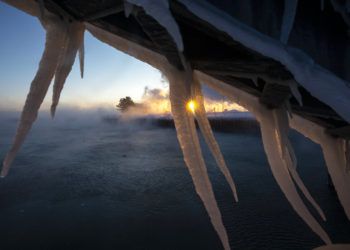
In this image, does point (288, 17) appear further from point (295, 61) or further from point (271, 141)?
point (271, 141)

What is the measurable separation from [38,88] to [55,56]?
289 mm

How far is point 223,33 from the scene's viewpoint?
1.83 meters

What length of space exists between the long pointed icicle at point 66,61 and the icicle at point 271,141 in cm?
137

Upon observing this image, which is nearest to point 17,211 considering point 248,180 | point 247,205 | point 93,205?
point 93,205

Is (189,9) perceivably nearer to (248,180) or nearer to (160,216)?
(160,216)

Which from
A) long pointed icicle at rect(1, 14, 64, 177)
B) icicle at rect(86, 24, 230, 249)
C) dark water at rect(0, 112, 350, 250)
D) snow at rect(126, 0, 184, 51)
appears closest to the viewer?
snow at rect(126, 0, 184, 51)

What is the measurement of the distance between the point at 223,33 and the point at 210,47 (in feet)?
2.13

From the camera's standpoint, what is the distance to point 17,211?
18.8 m

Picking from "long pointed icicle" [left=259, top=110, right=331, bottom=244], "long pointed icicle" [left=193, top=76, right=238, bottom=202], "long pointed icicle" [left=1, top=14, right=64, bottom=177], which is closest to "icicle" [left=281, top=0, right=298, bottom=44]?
"long pointed icicle" [left=193, top=76, right=238, bottom=202]

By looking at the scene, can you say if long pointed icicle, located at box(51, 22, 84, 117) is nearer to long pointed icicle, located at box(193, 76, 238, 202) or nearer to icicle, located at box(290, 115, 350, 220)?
long pointed icicle, located at box(193, 76, 238, 202)

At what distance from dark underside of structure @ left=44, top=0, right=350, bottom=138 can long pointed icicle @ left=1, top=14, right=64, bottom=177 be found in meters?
0.14

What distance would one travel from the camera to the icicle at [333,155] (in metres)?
4.01

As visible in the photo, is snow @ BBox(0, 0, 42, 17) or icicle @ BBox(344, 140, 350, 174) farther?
icicle @ BBox(344, 140, 350, 174)

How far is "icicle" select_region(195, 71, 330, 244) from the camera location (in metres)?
3.00
